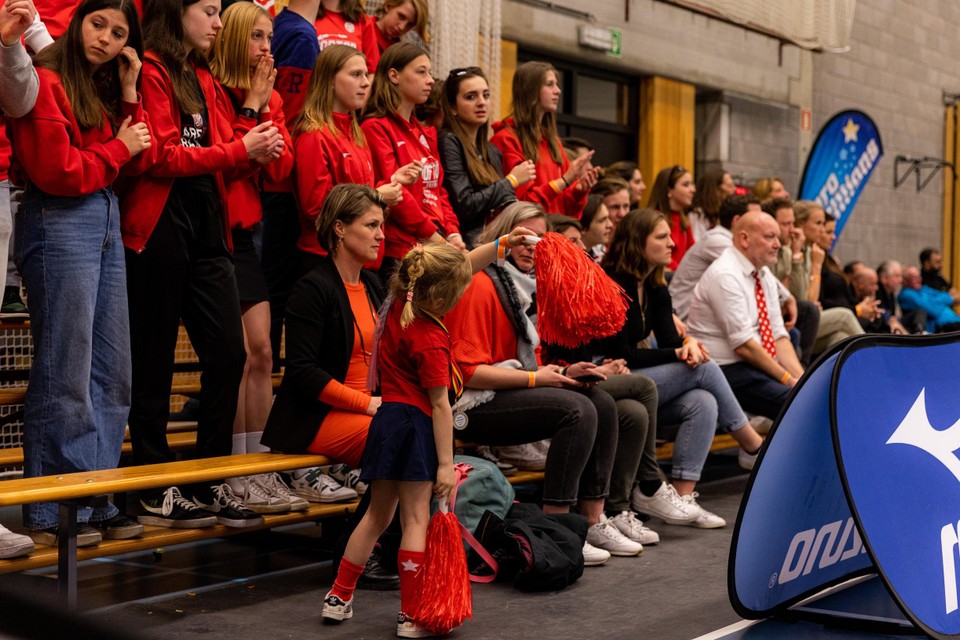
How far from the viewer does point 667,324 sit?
5535mm

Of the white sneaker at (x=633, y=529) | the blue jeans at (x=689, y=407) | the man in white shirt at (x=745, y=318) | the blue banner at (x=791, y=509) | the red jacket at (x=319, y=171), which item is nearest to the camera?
the blue banner at (x=791, y=509)

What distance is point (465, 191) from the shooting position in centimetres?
540

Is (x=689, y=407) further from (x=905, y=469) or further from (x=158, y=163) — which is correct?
(x=158, y=163)

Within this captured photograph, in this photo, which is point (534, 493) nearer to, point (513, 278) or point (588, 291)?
point (513, 278)

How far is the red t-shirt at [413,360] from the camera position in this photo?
11.5 ft

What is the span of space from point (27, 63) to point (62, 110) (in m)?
0.26

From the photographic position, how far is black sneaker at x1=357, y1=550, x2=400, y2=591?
13.4 feet

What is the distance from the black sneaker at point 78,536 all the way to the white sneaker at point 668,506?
251cm

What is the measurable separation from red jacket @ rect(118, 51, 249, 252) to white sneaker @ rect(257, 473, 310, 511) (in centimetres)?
101

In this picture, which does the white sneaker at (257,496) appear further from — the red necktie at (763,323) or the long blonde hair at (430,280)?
the red necktie at (763,323)

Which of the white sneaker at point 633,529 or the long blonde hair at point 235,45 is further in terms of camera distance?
the white sneaker at point 633,529

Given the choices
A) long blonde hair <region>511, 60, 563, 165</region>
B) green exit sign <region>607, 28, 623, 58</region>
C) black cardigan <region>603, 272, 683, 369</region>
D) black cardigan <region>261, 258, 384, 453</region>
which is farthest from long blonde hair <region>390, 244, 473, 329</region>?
green exit sign <region>607, 28, 623, 58</region>

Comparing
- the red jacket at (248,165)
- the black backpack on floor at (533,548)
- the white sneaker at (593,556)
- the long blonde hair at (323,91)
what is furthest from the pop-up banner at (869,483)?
the long blonde hair at (323,91)

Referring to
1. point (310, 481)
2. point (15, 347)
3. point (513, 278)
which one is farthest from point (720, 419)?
point (15, 347)
